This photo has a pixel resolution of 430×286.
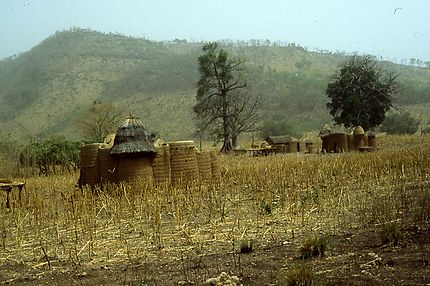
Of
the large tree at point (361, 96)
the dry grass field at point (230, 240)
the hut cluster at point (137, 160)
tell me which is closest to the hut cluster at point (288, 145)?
the large tree at point (361, 96)

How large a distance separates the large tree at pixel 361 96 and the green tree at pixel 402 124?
351 inches

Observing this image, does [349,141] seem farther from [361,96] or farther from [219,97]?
[219,97]

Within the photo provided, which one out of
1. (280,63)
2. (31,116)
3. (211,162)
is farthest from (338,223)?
(280,63)

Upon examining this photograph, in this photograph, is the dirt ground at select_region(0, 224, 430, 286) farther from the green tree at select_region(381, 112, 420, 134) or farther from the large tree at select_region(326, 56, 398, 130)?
the green tree at select_region(381, 112, 420, 134)

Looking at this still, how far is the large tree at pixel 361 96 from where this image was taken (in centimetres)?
4128

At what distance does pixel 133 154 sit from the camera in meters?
14.1

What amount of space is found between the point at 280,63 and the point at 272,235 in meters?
101

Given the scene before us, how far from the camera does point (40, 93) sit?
82875 mm

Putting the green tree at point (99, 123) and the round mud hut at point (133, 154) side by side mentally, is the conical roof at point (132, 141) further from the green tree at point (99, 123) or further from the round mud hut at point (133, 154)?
the green tree at point (99, 123)

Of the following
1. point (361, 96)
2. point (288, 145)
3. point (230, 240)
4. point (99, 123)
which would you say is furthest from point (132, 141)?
point (361, 96)

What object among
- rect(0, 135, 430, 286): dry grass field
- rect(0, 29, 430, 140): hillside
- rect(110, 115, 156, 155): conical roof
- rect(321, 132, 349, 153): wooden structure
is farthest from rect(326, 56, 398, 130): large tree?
rect(110, 115, 156, 155): conical roof

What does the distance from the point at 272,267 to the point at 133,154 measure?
8.45 m

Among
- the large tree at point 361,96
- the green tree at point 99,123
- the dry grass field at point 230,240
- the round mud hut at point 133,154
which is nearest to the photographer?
the dry grass field at point 230,240

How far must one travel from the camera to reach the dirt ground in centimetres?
558
